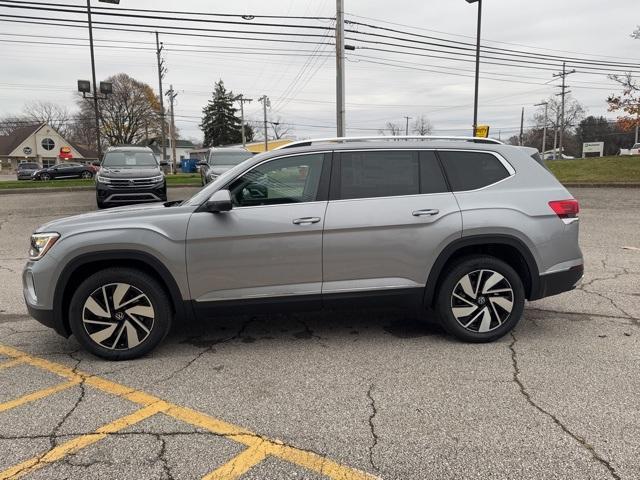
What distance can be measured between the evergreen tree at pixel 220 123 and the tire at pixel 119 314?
82.1 m

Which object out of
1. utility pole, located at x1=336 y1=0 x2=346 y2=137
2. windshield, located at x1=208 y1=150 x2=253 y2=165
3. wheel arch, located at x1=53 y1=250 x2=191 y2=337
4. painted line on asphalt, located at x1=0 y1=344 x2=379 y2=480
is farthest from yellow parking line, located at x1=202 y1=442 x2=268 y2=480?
utility pole, located at x1=336 y1=0 x2=346 y2=137

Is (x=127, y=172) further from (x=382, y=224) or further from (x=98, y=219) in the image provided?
(x=382, y=224)

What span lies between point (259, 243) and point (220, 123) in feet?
273

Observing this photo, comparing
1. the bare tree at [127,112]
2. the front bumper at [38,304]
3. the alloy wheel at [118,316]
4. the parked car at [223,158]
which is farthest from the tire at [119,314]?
the bare tree at [127,112]

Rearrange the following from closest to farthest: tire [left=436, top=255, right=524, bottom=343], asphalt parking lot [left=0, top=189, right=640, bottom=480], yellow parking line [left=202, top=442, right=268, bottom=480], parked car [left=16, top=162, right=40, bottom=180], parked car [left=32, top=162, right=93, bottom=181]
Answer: yellow parking line [left=202, top=442, right=268, bottom=480], asphalt parking lot [left=0, top=189, right=640, bottom=480], tire [left=436, top=255, right=524, bottom=343], parked car [left=32, top=162, right=93, bottom=181], parked car [left=16, top=162, right=40, bottom=180]

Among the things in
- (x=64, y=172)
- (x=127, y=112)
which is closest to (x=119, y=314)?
(x=64, y=172)

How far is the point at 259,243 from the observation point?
13.2 feet

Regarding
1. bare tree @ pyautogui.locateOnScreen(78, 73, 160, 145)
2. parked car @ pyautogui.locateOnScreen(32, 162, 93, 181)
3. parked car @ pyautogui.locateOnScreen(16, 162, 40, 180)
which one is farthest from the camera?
bare tree @ pyautogui.locateOnScreen(78, 73, 160, 145)

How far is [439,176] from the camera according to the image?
171 inches

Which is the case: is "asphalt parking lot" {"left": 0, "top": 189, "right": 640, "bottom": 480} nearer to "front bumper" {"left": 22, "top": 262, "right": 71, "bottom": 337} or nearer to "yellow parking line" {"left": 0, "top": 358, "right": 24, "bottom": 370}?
"yellow parking line" {"left": 0, "top": 358, "right": 24, "bottom": 370}

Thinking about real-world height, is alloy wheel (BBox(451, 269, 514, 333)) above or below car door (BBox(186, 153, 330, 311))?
below

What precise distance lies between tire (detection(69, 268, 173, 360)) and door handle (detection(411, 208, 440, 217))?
2.20m

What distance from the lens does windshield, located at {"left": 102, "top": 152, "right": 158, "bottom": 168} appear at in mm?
14002

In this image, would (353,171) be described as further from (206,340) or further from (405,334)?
(206,340)
